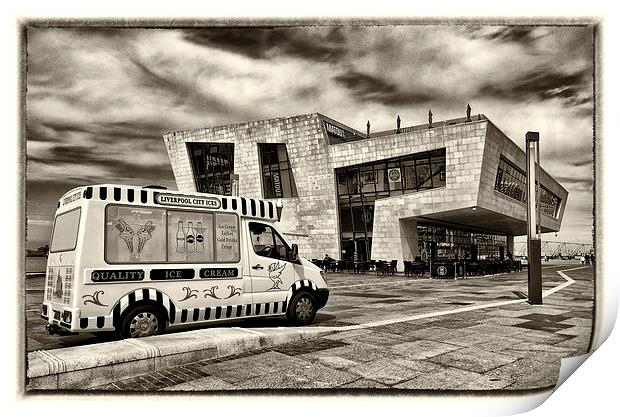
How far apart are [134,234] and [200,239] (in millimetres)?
739

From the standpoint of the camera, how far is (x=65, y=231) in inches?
191

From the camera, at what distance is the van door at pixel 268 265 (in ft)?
19.7

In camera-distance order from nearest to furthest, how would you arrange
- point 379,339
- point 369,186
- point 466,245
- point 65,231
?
point 65,231, point 379,339, point 369,186, point 466,245

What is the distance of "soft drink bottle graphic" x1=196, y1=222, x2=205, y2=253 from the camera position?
541 cm

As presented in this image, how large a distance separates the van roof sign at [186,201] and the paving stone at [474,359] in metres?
2.94

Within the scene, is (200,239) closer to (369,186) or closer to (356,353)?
(356,353)

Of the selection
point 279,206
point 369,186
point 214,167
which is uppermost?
point 214,167

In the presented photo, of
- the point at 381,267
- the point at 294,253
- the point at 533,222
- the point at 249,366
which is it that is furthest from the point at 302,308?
the point at 533,222

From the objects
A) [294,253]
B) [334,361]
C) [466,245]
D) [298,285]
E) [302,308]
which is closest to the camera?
[334,361]

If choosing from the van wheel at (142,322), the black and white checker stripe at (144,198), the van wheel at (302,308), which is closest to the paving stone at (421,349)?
the van wheel at (302,308)

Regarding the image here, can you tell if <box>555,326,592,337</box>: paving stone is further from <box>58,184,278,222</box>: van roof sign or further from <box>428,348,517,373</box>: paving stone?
<box>58,184,278,222</box>: van roof sign

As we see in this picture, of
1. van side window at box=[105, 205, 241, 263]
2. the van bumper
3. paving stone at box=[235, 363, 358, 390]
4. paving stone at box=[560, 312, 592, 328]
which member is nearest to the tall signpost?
paving stone at box=[560, 312, 592, 328]
